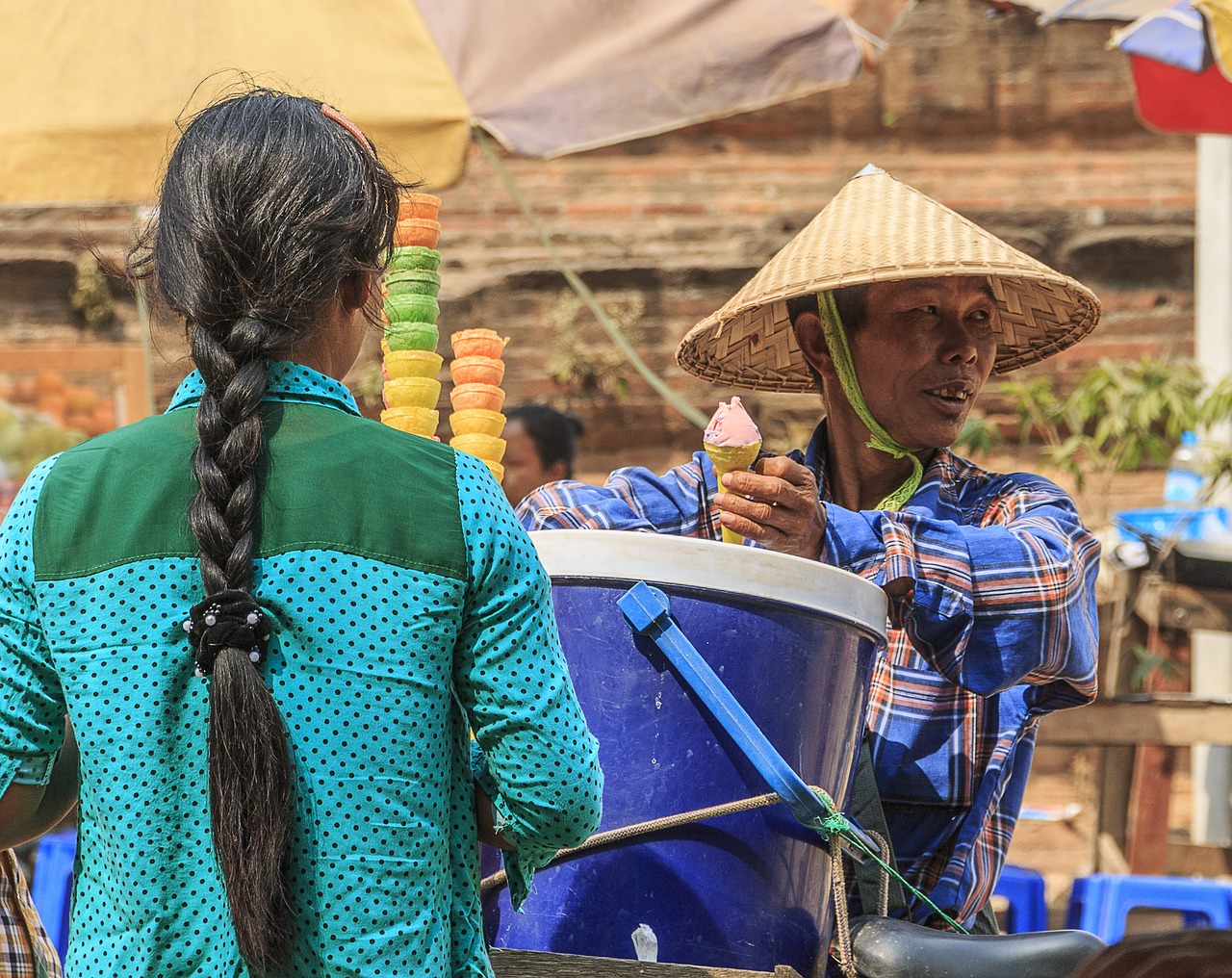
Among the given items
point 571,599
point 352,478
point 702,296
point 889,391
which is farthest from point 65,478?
point 702,296

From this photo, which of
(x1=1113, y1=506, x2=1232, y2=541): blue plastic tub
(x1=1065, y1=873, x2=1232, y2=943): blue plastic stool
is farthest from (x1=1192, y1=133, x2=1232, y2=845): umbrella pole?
(x1=1065, y1=873, x2=1232, y2=943): blue plastic stool

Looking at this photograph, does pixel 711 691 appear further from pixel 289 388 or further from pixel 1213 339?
pixel 1213 339

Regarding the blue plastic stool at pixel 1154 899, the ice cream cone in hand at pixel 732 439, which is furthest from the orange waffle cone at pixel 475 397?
the blue plastic stool at pixel 1154 899

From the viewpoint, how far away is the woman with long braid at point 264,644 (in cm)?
115

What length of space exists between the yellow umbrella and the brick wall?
86.3 inches

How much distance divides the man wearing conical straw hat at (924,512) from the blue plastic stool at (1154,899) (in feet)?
5.67

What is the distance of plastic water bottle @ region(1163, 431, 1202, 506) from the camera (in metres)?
4.85

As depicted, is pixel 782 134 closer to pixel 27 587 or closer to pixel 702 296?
pixel 702 296

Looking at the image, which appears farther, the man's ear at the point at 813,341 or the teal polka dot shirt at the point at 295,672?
the man's ear at the point at 813,341

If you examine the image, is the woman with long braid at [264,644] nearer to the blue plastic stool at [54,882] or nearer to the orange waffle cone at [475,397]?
the orange waffle cone at [475,397]

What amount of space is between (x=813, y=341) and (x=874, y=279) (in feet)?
1.08

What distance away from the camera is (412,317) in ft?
6.73

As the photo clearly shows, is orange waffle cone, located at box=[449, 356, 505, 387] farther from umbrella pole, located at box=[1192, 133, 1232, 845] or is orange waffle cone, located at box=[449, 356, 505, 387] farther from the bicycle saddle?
umbrella pole, located at box=[1192, 133, 1232, 845]

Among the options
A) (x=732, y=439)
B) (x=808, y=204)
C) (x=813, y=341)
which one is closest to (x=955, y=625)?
(x=732, y=439)
